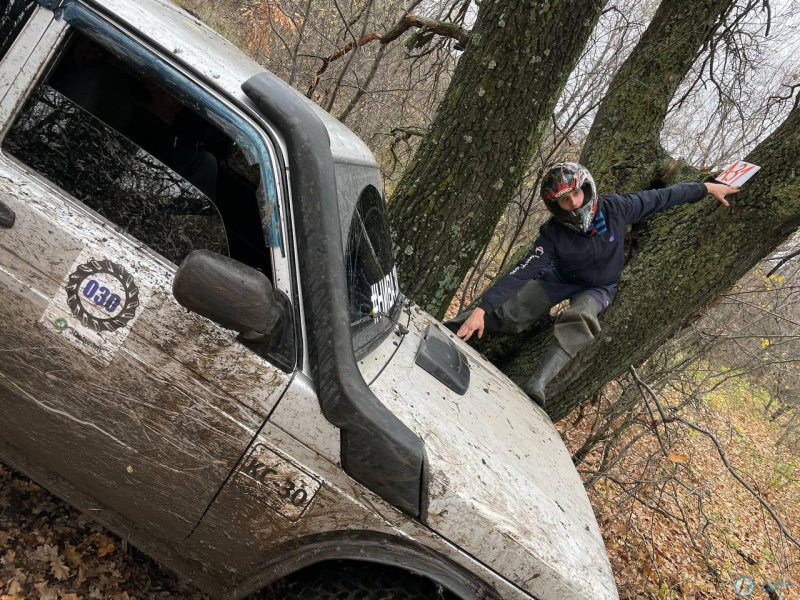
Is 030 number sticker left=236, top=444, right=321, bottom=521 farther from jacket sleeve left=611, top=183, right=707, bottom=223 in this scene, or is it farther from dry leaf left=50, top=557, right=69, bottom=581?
jacket sleeve left=611, top=183, right=707, bottom=223

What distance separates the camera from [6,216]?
1752mm

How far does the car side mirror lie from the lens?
4.97 feet

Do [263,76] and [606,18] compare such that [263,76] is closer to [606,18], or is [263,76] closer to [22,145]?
[22,145]

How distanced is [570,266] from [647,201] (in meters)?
0.61

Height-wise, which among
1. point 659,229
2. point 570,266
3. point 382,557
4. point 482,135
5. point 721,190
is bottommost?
point 382,557

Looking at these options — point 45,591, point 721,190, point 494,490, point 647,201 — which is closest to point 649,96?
point 647,201

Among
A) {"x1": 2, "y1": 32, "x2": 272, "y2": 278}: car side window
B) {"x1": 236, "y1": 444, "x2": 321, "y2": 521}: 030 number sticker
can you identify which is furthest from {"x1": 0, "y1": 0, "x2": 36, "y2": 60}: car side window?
{"x1": 236, "y1": 444, "x2": 321, "y2": 521}: 030 number sticker

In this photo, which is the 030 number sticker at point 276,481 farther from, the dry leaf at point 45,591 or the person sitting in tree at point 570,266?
the person sitting in tree at point 570,266

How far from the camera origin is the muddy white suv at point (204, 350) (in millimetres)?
1763

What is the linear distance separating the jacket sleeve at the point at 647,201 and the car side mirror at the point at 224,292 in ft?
8.80

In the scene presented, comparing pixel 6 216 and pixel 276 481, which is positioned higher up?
pixel 6 216

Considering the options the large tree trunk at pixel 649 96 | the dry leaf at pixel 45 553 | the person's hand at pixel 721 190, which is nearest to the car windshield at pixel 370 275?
the dry leaf at pixel 45 553

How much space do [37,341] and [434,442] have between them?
133cm

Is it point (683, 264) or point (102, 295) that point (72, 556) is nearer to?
point (102, 295)
